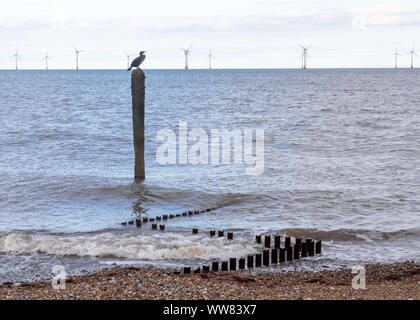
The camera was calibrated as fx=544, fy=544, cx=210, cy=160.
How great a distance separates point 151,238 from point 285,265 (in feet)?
12.5

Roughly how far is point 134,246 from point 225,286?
162 inches

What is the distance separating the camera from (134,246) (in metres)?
13.5

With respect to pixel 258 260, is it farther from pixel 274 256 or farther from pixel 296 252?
pixel 296 252

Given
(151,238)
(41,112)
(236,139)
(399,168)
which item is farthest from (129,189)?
(41,112)

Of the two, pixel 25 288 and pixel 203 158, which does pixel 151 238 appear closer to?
pixel 25 288

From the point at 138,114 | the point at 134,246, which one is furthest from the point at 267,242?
the point at 138,114

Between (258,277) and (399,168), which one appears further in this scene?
(399,168)


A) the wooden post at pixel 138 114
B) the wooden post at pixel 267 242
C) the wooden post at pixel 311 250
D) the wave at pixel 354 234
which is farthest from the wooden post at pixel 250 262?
the wooden post at pixel 138 114

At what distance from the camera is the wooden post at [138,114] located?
66.9 feet

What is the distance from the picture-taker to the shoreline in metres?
9.41

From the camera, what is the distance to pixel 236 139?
37.0 metres
